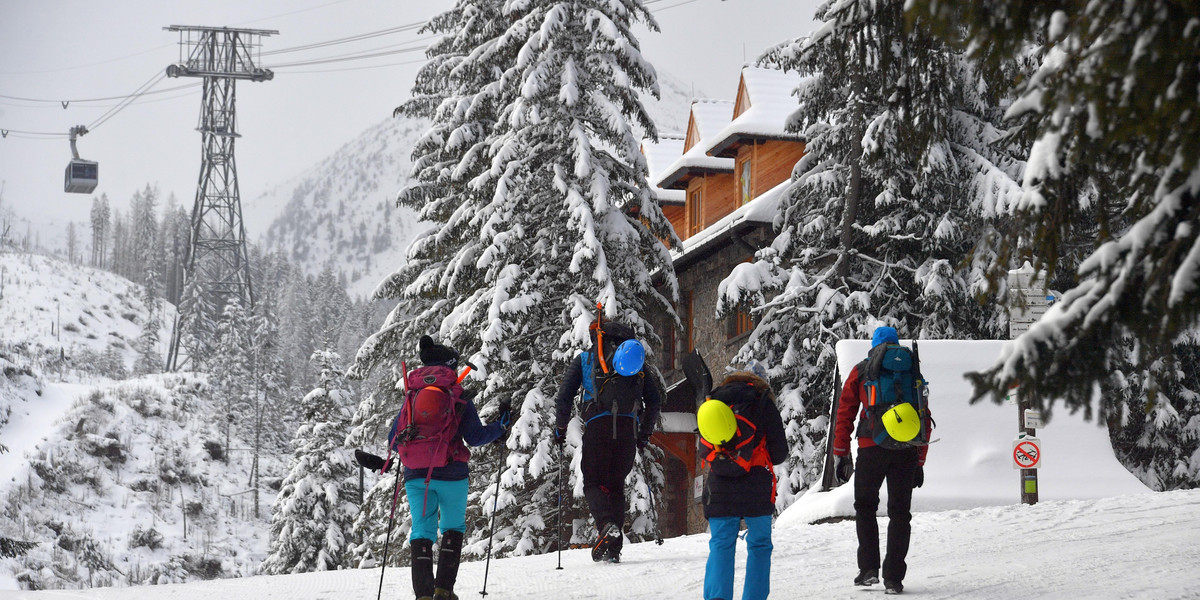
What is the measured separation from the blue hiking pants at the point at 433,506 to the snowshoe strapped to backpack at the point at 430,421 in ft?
0.46

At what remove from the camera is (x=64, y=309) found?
104 metres

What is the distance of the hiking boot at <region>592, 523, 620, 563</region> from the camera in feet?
31.4

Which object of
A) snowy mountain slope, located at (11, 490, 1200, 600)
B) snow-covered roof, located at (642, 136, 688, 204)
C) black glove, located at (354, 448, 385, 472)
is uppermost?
snow-covered roof, located at (642, 136, 688, 204)

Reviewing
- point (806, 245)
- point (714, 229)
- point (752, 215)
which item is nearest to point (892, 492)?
point (806, 245)

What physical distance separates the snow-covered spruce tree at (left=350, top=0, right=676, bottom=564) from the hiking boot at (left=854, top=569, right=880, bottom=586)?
394 inches

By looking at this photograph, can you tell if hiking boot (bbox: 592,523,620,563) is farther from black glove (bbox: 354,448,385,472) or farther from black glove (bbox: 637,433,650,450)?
black glove (bbox: 354,448,385,472)

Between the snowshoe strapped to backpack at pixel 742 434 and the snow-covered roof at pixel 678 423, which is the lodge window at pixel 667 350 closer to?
the snow-covered roof at pixel 678 423

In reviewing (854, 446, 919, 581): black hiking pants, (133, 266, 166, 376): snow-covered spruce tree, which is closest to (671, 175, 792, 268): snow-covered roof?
(854, 446, 919, 581): black hiking pants

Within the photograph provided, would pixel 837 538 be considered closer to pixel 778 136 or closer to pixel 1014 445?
pixel 1014 445

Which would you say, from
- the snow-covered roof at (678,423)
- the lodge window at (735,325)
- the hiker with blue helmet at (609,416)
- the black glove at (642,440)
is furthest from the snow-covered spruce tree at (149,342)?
the black glove at (642,440)

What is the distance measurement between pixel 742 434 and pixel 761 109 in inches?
839

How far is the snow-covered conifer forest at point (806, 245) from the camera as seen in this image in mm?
4055

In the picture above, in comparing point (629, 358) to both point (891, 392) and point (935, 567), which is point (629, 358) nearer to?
point (891, 392)

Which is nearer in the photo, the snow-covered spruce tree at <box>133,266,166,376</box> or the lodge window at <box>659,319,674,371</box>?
the lodge window at <box>659,319,674,371</box>
